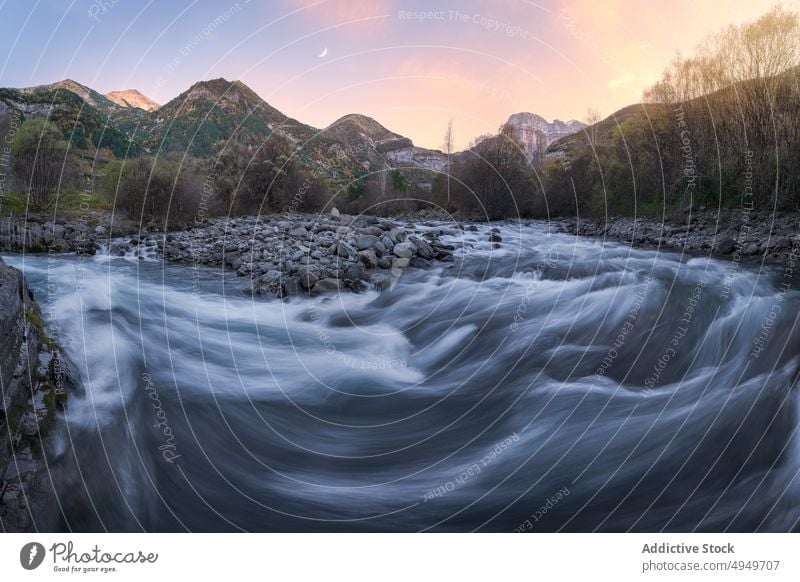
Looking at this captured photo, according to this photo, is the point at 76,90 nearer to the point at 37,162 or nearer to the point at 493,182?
the point at 37,162

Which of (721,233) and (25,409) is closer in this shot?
(25,409)

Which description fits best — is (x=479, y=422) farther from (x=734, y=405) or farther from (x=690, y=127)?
(x=690, y=127)

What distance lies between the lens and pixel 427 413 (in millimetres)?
3223

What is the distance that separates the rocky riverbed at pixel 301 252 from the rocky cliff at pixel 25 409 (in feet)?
12.7

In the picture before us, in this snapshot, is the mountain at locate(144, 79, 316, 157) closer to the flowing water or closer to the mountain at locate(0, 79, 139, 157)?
the mountain at locate(0, 79, 139, 157)

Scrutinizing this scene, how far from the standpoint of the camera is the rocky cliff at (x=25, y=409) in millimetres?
1675

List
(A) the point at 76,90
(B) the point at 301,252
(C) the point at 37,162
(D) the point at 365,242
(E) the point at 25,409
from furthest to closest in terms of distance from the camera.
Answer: (C) the point at 37,162
(D) the point at 365,242
(B) the point at 301,252
(A) the point at 76,90
(E) the point at 25,409

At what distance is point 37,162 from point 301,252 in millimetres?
5595

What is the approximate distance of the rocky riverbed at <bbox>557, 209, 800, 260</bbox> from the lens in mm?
8164

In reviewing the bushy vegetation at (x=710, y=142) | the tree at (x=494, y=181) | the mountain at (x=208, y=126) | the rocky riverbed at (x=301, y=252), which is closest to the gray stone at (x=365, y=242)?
the rocky riverbed at (x=301, y=252)

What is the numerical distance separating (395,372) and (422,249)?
5006 millimetres

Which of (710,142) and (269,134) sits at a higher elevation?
(269,134)

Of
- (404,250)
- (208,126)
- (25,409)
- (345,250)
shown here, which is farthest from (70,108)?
(25,409)
